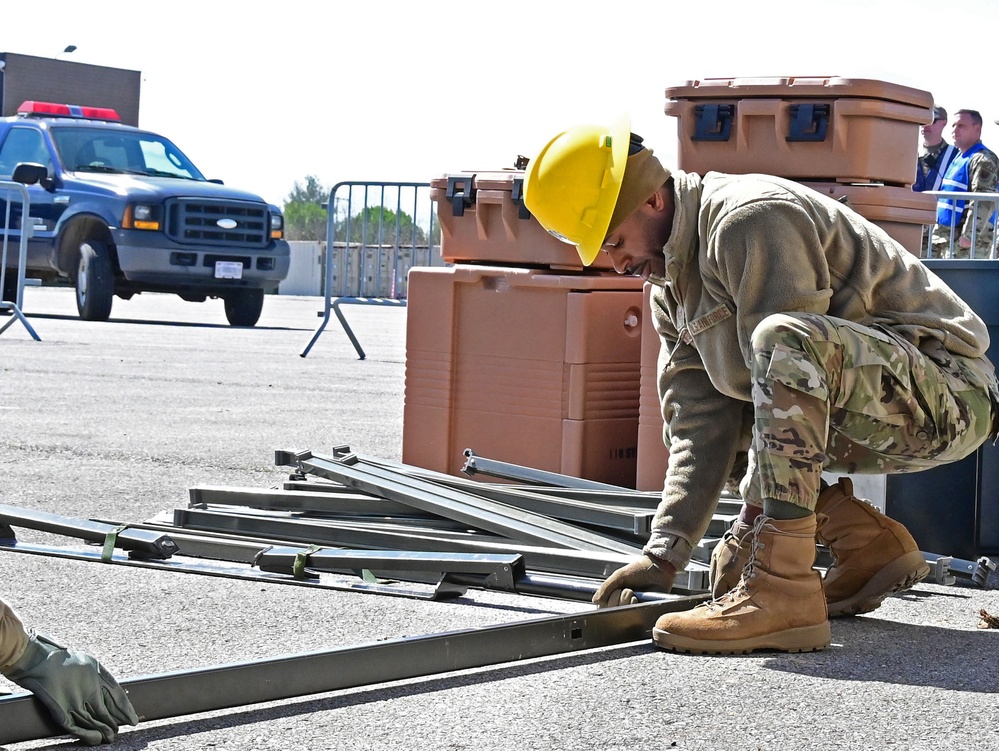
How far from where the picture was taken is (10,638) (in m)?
2.41

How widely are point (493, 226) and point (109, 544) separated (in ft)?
7.11

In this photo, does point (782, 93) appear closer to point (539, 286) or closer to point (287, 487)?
point (539, 286)

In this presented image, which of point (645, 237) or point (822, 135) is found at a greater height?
point (822, 135)

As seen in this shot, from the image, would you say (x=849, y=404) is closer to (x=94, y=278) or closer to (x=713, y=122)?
(x=713, y=122)

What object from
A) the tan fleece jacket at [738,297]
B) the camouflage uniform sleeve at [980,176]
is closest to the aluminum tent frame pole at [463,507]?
the tan fleece jacket at [738,297]

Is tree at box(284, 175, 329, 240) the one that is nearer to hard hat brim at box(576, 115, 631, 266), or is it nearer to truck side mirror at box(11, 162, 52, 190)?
truck side mirror at box(11, 162, 52, 190)

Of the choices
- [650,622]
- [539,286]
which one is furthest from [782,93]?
[650,622]

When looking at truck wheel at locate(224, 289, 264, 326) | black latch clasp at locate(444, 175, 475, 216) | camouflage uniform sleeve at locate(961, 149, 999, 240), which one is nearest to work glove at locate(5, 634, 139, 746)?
black latch clasp at locate(444, 175, 475, 216)

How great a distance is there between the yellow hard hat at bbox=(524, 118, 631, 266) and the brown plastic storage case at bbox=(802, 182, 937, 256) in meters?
1.38

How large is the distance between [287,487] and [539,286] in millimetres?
1248

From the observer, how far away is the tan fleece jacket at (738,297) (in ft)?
10.8

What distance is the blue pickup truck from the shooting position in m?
16.4

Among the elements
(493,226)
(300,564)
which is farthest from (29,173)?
(300,564)

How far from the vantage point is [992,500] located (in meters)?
4.49
